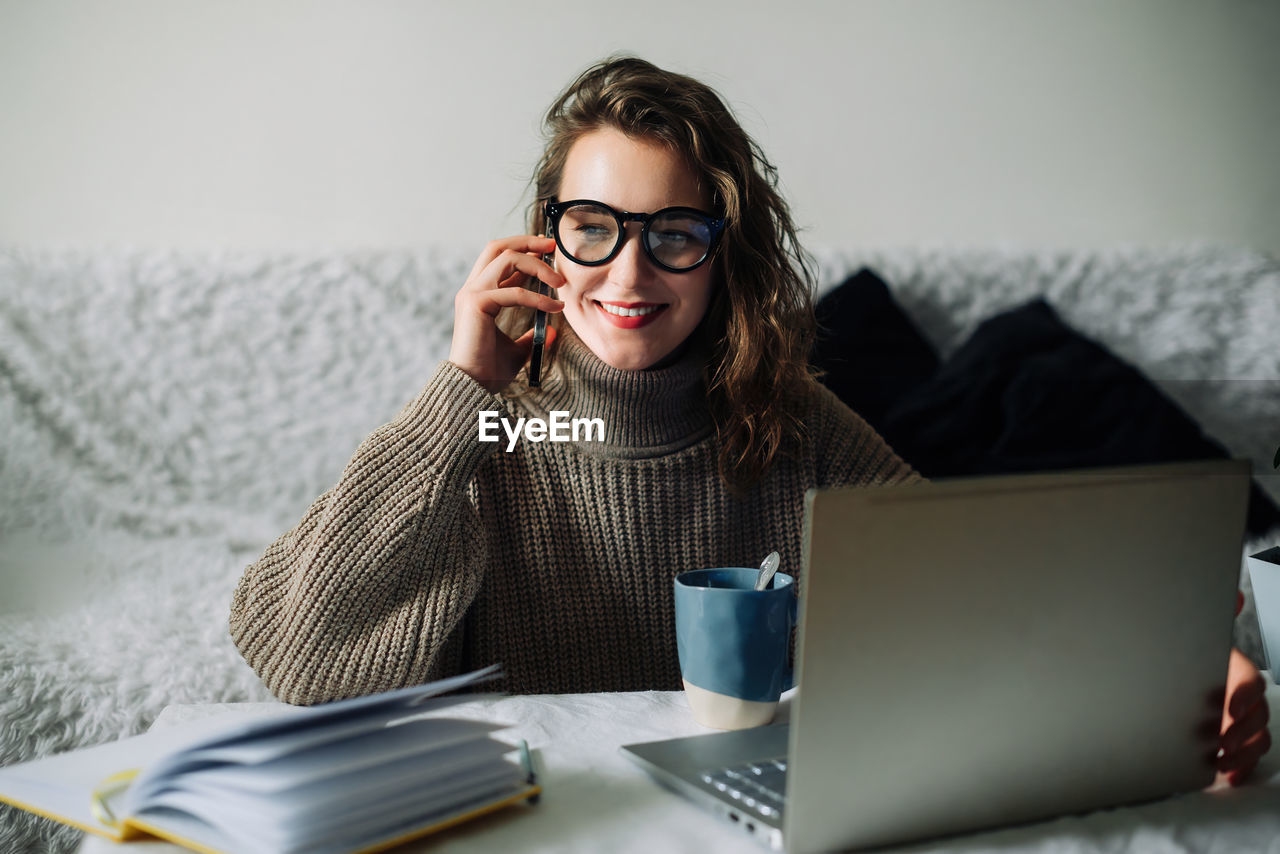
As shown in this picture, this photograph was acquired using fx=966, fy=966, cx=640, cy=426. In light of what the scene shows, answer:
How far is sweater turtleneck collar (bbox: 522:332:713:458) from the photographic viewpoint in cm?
99

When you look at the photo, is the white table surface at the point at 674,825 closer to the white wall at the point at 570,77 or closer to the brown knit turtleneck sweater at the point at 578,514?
the brown knit turtleneck sweater at the point at 578,514

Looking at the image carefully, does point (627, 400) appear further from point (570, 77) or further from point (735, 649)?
point (570, 77)

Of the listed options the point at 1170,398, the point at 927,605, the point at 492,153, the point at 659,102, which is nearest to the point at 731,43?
the point at 492,153

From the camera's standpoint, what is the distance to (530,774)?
511 millimetres

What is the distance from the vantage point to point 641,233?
932 mm

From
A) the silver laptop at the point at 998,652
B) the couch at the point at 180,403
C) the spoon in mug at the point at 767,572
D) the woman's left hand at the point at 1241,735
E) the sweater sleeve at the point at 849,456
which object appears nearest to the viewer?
the silver laptop at the point at 998,652

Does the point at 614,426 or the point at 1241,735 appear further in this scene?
the point at 614,426

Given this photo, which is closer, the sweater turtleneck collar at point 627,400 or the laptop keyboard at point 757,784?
the laptop keyboard at point 757,784

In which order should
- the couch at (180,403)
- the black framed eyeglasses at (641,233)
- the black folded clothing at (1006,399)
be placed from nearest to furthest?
1. the black framed eyeglasses at (641,233)
2. the couch at (180,403)
3. the black folded clothing at (1006,399)

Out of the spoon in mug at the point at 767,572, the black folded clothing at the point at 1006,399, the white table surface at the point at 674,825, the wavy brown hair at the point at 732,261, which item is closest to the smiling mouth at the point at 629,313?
the wavy brown hair at the point at 732,261

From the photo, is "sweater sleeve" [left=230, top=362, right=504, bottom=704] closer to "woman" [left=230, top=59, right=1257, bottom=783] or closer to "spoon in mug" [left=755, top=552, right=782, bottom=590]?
"woman" [left=230, top=59, right=1257, bottom=783]

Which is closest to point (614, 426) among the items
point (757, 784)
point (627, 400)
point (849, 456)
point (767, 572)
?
point (627, 400)

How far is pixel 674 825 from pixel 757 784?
0.17ft

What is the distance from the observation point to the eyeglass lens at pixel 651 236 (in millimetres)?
934
